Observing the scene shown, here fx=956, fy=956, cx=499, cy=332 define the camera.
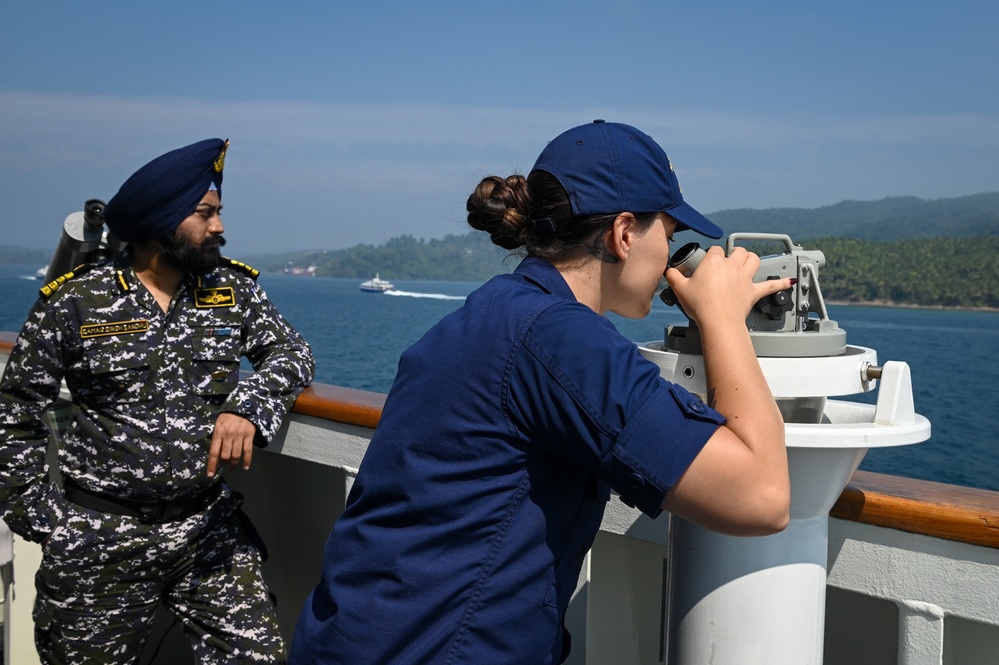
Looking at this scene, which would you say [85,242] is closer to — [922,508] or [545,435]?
[545,435]

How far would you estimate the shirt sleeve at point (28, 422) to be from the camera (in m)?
2.09

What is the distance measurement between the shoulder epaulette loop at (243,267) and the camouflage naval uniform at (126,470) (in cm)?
18

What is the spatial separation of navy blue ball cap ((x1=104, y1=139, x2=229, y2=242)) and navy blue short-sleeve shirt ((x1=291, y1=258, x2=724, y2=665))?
1.30m

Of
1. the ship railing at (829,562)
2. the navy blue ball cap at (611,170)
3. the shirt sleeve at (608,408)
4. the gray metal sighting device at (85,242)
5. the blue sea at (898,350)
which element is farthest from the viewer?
the blue sea at (898,350)

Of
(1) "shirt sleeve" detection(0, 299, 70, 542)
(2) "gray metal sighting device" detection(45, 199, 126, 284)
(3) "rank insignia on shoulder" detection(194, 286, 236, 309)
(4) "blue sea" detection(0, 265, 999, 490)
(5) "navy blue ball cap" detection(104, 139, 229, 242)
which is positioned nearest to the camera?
(1) "shirt sleeve" detection(0, 299, 70, 542)

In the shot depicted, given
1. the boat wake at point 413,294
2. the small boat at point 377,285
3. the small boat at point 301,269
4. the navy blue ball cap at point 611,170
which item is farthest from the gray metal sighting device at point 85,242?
the small boat at point 301,269

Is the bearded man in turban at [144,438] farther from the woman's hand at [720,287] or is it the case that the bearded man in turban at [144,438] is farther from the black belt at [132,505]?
the woman's hand at [720,287]

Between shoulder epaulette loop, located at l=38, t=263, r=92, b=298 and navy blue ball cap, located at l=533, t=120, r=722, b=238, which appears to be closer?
navy blue ball cap, located at l=533, t=120, r=722, b=238

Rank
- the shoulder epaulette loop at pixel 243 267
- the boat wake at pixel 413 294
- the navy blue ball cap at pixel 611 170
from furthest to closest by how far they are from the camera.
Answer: the boat wake at pixel 413 294 → the shoulder epaulette loop at pixel 243 267 → the navy blue ball cap at pixel 611 170

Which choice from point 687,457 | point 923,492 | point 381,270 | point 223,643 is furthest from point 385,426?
point 381,270

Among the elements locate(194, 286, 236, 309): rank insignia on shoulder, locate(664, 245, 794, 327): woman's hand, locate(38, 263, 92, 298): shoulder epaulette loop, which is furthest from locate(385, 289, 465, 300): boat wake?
locate(664, 245, 794, 327): woman's hand

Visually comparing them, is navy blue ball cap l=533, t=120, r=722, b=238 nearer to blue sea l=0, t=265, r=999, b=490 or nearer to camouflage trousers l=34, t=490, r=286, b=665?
camouflage trousers l=34, t=490, r=286, b=665

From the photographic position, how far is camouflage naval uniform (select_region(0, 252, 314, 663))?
2115 millimetres

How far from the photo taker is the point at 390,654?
1.13m
